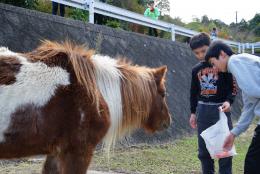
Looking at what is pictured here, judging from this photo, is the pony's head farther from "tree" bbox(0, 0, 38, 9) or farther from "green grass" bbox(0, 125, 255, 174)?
"tree" bbox(0, 0, 38, 9)

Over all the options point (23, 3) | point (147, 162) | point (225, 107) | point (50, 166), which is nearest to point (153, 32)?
point (23, 3)

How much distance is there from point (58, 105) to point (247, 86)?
1788mm

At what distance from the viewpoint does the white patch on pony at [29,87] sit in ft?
12.3

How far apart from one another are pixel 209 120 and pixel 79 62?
6.21ft

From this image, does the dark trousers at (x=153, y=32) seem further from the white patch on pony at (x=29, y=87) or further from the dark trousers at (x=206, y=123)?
the white patch on pony at (x=29, y=87)

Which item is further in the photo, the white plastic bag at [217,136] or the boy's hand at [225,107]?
the boy's hand at [225,107]

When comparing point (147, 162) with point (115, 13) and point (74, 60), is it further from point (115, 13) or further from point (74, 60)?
point (115, 13)

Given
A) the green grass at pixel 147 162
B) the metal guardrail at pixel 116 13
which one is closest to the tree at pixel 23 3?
the metal guardrail at pixel 116 13

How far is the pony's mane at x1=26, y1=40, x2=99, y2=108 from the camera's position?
4125mm

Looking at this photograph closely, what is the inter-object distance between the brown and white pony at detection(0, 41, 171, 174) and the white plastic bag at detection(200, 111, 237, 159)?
3.40 feet

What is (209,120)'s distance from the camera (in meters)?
5.14

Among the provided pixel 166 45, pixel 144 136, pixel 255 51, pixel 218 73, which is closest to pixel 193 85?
pixel 218 73

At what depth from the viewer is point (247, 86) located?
3697mm

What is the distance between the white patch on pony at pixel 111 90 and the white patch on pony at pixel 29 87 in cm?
44
